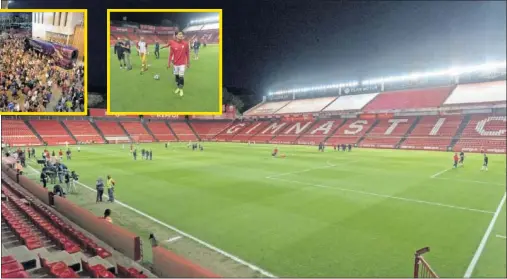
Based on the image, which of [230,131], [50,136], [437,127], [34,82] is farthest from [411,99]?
[50,136]

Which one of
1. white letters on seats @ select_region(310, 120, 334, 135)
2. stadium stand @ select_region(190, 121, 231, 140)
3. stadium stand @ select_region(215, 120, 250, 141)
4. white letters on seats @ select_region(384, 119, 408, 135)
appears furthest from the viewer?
stadium stand @ select_region(215, 120, 250, 141)

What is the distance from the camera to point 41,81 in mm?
7418

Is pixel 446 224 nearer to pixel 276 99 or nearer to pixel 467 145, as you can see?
pixel 467 145

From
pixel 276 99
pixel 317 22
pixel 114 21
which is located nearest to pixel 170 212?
pixel 114 21

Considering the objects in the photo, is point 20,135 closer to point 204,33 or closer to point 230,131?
point 230,131

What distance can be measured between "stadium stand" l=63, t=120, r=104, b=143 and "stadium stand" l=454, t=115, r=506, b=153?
29.6 meters

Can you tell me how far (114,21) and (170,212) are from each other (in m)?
5.48

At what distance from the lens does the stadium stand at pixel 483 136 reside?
51.8ft

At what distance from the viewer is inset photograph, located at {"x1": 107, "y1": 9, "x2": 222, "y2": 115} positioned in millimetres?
7035

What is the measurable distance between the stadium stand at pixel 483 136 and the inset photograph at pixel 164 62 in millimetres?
13285

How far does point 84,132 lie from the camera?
31266 mm

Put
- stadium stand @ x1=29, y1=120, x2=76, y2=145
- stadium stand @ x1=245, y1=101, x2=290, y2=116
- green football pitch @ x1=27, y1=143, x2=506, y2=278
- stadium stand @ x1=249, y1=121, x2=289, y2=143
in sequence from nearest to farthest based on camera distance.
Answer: green football pitch @ x1=27, y1=143, x2=506, y2=278 < stadium stand @ x1=29, y1=120, x2=76, y2=145 < stadium stand @ x1=245, y1=101, x2=290, y2=116 < stadium stand @ x1=249, y1=121, x2=289, y2=143

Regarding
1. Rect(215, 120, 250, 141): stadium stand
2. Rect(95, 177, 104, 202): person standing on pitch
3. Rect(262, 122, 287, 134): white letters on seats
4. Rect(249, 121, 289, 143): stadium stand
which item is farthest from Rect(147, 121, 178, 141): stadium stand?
Rect(95, 177, 104, 202): person standing on pitch

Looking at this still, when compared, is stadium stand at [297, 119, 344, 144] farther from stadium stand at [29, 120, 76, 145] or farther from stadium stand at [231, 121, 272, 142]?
stadium stand at [29, 120, 76, 145]
